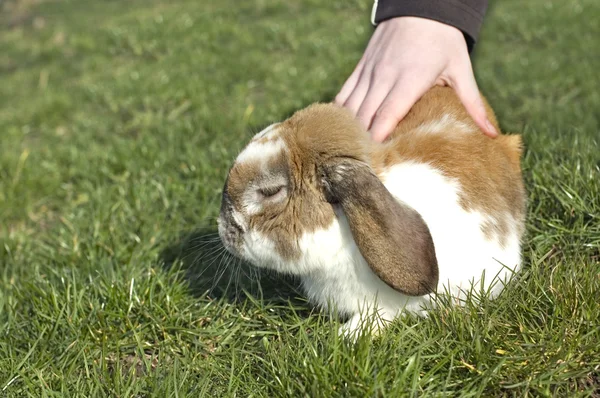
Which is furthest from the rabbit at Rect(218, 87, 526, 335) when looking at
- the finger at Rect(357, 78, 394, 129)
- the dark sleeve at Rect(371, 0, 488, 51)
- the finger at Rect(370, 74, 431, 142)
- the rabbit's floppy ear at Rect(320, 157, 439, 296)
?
the dark sleeve at Rect(371, 0, 488, 51)

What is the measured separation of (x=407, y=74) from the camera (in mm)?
3279

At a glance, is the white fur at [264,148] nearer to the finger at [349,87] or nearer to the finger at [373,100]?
the finger at [373,100]

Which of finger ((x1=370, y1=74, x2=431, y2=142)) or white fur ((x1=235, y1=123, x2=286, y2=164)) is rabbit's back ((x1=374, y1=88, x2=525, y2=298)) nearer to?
finger ((x1=370, y1=74, x2=431, y2=142))

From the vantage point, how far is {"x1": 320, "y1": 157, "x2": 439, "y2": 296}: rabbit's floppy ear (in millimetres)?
2410

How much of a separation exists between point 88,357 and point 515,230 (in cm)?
200

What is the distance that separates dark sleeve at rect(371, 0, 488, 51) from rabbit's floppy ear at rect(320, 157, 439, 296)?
1.36m

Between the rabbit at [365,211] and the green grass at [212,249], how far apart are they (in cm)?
15

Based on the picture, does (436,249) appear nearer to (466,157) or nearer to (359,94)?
(466,157)

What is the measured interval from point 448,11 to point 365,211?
5.08 feet

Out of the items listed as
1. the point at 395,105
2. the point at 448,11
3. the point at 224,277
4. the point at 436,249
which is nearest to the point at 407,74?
the point at 395,105

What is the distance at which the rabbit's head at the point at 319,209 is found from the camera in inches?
95.6

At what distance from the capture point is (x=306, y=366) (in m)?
2.35

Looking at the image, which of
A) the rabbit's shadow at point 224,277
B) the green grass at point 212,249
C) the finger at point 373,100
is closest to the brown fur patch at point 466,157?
the finger at point 373,100

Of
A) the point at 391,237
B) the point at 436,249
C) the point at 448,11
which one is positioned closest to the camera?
the point at 391,237
